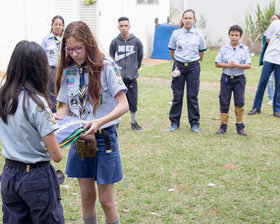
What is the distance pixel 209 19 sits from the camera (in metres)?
19.9

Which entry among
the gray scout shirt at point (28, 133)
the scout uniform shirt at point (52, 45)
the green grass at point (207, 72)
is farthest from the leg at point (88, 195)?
the green grass at point (207, 72)

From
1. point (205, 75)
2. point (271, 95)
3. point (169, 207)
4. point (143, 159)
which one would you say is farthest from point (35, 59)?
point (205, 75)

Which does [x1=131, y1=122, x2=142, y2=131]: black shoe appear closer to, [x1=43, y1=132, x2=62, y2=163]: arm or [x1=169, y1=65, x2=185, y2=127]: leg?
[x1=169, y1=65, x2=185, y2=127]: leg

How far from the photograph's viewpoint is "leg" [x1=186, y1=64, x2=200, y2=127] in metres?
7.17

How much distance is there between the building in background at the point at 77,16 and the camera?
10414 mm

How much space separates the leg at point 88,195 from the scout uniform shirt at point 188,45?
4241mm

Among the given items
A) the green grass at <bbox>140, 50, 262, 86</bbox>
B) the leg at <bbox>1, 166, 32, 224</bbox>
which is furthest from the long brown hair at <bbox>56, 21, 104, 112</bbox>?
the green grass at <bbox>140, 50, 262, 86</bbox>

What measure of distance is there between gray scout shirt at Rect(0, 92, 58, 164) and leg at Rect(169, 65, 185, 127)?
4.81 m

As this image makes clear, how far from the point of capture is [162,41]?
16734mm

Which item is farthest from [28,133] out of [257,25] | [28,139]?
[257,25]

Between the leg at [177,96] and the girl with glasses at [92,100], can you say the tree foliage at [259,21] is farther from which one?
the girl with glasses at [92,100]

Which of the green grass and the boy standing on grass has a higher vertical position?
the boy standing on grass

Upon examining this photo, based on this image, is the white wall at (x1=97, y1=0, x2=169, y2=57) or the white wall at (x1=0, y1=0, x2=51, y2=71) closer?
the white wall at (x1=0, y1=0, x2=51, y2=71)

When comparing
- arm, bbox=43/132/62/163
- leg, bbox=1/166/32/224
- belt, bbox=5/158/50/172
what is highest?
arm, bbox=43/132/62/163
